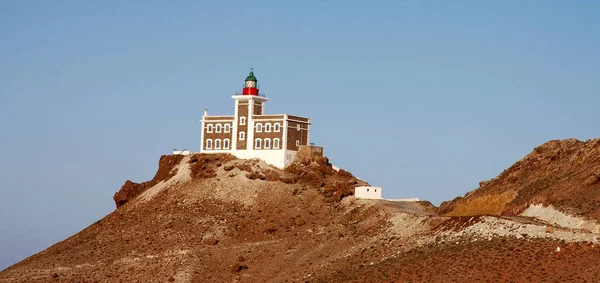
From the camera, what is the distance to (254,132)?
125 meters

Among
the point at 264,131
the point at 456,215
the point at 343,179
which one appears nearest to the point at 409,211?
the point at 456,215

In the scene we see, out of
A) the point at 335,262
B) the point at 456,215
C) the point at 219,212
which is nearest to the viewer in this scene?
the point at 335,262

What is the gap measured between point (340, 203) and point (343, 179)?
672 cm

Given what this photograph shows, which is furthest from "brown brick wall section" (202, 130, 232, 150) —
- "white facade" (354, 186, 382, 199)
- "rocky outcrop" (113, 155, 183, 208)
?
"white facade" (354, 186, 382, 199)

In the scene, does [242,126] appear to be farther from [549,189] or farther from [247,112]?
[549,189]

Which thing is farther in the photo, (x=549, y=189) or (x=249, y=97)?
(x=249, y=97)

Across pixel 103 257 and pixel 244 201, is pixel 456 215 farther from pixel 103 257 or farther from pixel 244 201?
pixel 103 257

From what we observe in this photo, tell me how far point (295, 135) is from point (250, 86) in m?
6.53

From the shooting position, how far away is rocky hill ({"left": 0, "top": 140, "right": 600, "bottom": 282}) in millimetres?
89812

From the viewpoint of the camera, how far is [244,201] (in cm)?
11762

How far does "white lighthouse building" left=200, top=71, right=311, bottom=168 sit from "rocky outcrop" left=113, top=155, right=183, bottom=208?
3188 millimetres

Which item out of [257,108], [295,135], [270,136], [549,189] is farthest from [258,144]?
[549,189]

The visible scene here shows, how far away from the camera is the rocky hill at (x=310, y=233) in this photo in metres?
89.8

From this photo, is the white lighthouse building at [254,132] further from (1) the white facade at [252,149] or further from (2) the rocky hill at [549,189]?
(2) the rocky hill at [549,189]
